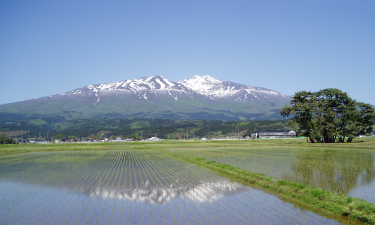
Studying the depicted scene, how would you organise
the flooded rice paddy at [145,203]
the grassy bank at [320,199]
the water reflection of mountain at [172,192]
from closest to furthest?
the grassy bank at [320,199] → the flooded rice paddy at [145,203] → the water reflection of mountain at [172,192]

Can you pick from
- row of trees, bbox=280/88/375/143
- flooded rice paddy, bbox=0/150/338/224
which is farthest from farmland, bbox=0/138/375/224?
row of trees, bbox=280/88/375/143

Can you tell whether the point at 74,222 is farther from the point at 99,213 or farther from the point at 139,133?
the point at 139,133

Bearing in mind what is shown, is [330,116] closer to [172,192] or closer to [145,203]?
[172,192]

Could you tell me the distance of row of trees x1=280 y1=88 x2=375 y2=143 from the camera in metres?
45.0

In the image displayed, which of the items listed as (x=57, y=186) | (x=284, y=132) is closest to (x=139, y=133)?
(x=284, y=132)

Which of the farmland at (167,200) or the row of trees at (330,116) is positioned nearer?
the farmland at (167,200)

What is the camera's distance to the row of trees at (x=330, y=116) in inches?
1773

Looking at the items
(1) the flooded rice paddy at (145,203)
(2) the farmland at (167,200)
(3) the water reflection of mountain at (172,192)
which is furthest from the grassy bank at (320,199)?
(3) the water reflection of mountain at (172,192)

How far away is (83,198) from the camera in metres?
10.6

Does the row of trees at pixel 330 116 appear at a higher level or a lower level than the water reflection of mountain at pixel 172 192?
higher

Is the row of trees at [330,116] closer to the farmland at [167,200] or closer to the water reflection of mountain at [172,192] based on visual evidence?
the farmland at [167,200]

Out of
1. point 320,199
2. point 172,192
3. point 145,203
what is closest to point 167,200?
point 145,203

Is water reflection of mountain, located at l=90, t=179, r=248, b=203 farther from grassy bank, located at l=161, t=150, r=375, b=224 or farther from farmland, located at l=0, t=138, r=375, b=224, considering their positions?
grassy bank, located at l=161, t=150, r=375, b=224

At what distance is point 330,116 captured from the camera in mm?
44719
